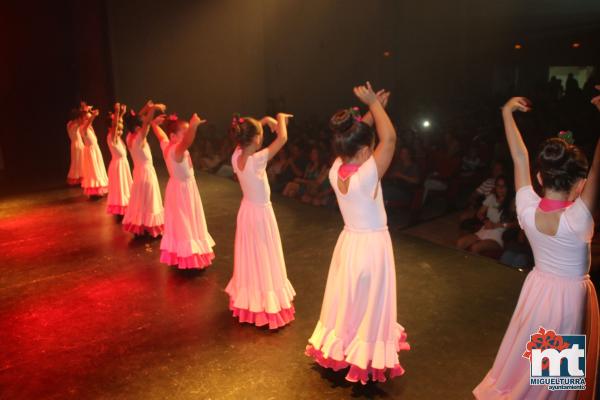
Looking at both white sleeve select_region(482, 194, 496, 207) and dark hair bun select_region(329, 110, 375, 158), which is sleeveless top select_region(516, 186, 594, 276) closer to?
dark hair bun select_region(329, 110, 375, 158)

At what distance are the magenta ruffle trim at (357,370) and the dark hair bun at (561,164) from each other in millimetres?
1519

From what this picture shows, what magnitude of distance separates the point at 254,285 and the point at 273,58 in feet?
37.7

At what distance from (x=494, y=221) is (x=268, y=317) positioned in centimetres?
316

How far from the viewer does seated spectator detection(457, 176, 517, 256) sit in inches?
220

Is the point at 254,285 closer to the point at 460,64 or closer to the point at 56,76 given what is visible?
the point at 56,76

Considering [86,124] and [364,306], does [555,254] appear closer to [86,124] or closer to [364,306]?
[364,306]

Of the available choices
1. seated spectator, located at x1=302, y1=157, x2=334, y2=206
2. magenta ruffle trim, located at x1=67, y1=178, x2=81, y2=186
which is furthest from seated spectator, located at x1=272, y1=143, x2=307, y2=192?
magenta ruffle trim, located at x1=67, y1=178, x2=81, y2=186

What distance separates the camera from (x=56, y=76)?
12.9 meters

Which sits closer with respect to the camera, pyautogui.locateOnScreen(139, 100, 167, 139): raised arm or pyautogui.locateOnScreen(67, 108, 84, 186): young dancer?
pyautogui.locateOnScreen(139, 100, 167, 139): raised arm

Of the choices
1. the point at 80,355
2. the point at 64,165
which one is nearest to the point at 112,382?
the point at 80,355

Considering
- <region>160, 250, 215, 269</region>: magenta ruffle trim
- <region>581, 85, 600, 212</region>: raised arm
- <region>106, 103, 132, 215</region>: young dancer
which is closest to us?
<region>581, 85, 600, 212</region>: raised arm

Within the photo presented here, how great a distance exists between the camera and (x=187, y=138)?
15.1 ft

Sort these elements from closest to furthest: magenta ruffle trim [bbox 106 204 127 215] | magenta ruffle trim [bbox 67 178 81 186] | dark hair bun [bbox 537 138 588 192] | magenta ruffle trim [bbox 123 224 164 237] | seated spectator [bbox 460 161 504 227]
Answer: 1. dark hair bun [bbox 537 138 588 192]
2. seated spectator [bbox 460 161 504 227]
3. magenta ruffle trim [bbox 123 224 164 237]
4. magenta ruffle trim [bbox 106 204 127 215]
5. magenta ruffle trim [bbox 67 178 81 186]

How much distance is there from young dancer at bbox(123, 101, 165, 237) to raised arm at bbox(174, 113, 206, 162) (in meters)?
1.45
